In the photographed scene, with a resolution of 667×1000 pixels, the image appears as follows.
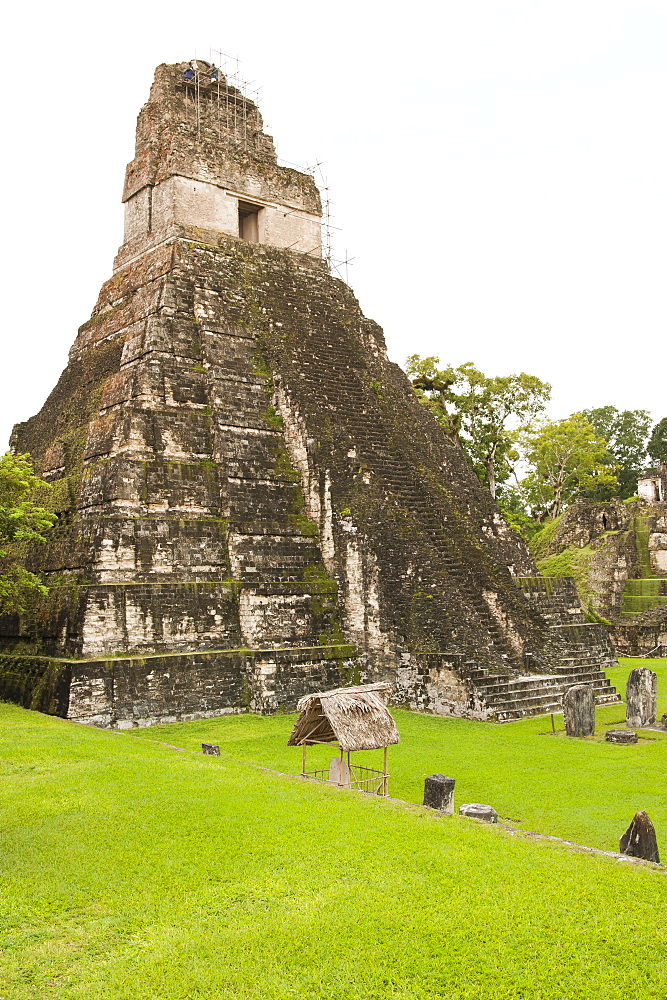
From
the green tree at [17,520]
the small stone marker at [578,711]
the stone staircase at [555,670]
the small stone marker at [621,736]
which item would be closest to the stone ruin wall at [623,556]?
the stone staircase at [555,670]

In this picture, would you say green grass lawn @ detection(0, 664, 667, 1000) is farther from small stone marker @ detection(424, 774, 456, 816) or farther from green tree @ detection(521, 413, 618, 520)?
green tree @ detection(521, 413, 618, 520)

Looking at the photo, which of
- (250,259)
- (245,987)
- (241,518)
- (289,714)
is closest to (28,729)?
(289,714)

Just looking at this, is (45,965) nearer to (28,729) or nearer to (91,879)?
(91,879)

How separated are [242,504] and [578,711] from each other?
6.60m

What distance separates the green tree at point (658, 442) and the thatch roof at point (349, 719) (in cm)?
4076

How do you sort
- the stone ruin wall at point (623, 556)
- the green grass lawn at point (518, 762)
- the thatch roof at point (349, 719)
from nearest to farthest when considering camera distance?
the green grass lawn at point (518, 762) → the thatch roof at point (349, 719) → the stone ruin wall at point (623, 556)

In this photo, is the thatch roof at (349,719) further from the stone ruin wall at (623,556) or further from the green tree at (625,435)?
the green tree at (625,435)

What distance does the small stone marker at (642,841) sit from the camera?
251 inches

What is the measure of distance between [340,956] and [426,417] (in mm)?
15578

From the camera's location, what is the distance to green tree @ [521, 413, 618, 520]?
35906 mm

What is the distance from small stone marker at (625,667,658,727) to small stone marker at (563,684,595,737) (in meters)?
1.04

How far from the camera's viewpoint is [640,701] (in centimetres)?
1260

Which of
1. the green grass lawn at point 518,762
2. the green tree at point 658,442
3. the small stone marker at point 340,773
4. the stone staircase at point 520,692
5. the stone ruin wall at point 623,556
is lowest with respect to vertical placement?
the green grass lawn at point 518,762

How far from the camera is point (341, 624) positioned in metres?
14.7
